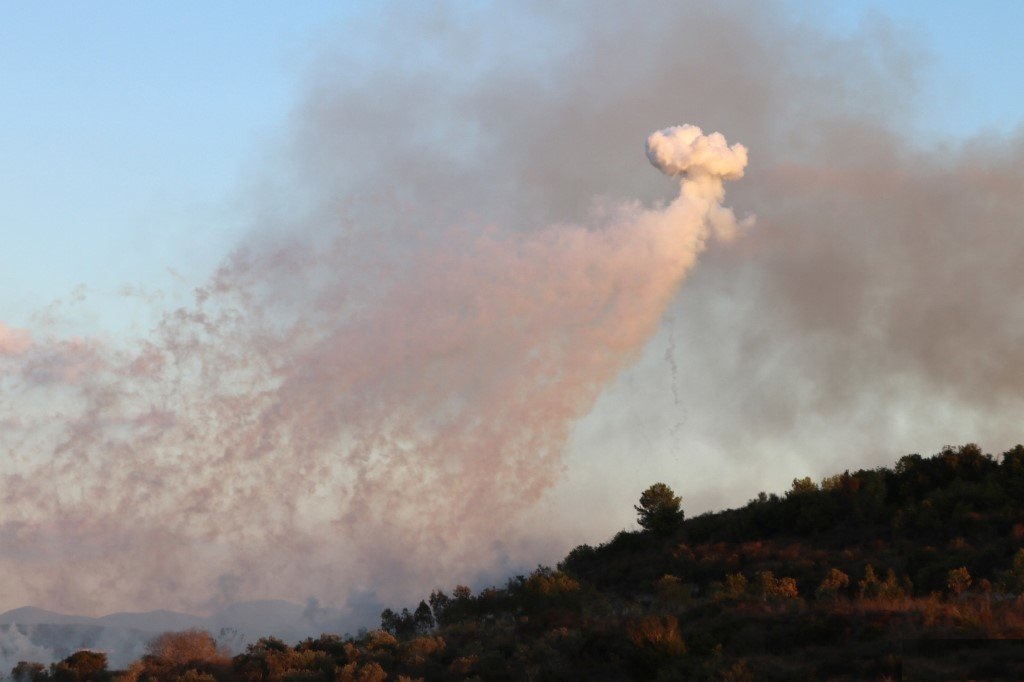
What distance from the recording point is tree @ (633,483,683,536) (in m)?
70.0

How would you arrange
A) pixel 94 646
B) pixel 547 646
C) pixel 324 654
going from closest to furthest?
pixel 547 646 < pixel 324 654 < pixel 94 646

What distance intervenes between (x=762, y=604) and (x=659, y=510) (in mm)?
35523

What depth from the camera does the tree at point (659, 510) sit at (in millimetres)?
70000

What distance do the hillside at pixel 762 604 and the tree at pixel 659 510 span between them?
0.46 feet

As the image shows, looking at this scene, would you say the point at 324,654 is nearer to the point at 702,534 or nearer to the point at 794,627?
the point at 794,627

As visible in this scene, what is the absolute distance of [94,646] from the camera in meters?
50.2

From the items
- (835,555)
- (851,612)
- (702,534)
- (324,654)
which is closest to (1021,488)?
(835,555)

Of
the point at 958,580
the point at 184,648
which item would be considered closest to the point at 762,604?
the point at 958,580

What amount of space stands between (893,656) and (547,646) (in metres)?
13.2

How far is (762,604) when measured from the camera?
117ft

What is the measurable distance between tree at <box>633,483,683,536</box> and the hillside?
0.46 ft

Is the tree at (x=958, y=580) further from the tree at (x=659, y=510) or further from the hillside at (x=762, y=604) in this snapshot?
the tree at (x=659, y=510)

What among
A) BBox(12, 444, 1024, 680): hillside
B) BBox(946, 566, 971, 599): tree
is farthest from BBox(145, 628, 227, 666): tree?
BBox(946, 566, 971, 599): tree

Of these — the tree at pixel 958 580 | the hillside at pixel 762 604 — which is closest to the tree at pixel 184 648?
the hillside at pixel 762 604
